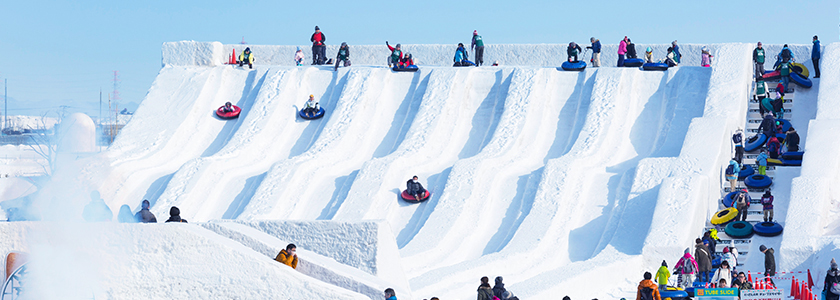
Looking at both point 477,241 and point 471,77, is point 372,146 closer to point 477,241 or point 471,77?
point 471,77

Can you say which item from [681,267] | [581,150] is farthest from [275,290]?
[581,150]

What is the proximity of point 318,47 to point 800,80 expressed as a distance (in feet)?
41.2

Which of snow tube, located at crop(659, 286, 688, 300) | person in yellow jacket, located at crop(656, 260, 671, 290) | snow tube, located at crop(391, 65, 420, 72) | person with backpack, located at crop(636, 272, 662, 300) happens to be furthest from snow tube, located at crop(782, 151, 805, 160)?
snow tube, located at crop(391, 65, 420, 72)

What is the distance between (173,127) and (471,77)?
25.2 ft

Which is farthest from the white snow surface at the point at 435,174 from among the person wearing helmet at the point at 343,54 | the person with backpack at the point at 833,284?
the person with backpack at the point at 833,284

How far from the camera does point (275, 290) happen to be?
9.45m

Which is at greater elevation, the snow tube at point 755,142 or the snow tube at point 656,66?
the snow tube at point 656,66

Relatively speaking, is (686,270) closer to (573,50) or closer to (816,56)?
(573,50)

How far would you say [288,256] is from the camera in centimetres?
1035

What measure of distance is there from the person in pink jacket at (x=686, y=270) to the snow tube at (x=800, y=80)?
9.25 metres

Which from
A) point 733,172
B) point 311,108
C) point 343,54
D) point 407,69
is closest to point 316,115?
point 311,108

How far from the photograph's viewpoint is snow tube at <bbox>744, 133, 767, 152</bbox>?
19953 millimetres

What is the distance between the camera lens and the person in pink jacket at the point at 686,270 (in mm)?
14305

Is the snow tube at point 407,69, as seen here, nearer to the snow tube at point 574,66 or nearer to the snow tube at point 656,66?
the snow tube at point 574,66
